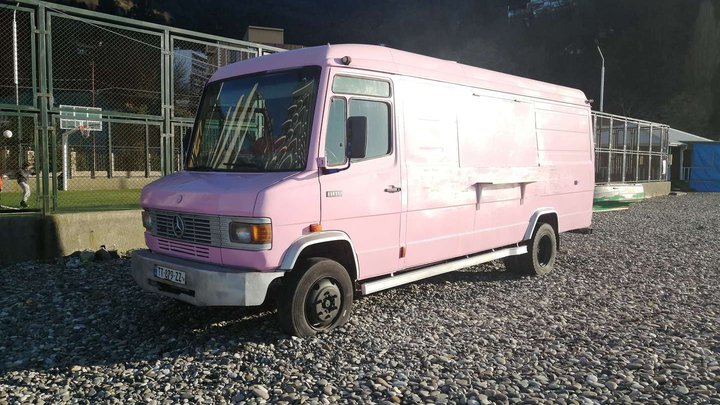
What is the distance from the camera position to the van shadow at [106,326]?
4.93m

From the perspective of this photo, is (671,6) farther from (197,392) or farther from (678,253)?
(197,392)

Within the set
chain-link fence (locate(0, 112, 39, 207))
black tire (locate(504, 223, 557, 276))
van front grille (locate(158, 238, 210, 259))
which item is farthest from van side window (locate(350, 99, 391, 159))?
chain-link fence (locate(0, 112, 39, 207))

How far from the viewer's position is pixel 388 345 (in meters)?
5.18

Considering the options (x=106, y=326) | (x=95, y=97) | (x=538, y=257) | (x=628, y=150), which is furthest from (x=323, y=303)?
(x=628, y=150)

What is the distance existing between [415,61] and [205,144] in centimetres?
252

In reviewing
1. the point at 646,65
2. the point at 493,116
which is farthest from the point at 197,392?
the point at 646,65

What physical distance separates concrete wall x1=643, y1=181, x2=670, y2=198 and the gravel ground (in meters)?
20.0

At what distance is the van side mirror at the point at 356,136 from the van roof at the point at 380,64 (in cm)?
67

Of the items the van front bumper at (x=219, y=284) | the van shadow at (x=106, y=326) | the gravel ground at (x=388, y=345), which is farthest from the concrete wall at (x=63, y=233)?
the van front bumper at (x=219, y=284)

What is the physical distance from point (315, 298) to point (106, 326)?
2.29 metres

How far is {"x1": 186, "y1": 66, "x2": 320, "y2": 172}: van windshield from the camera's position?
17.2 feet

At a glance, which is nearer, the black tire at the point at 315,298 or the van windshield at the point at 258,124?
the black tire at the point at 315,298

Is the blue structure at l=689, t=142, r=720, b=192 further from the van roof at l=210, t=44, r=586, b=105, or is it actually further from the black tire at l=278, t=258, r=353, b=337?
the black tire at l=278, t=258, r=353, b=337

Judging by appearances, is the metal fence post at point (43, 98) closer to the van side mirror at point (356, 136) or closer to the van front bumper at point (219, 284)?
the van front bumper at point (219, 284)
